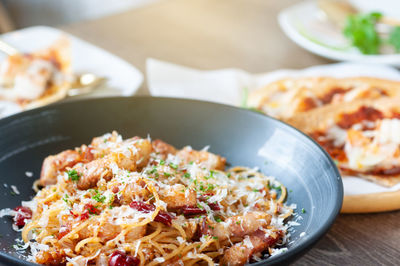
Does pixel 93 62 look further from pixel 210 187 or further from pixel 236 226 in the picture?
pixel 236 226

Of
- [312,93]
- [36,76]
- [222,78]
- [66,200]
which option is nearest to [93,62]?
[36,76]

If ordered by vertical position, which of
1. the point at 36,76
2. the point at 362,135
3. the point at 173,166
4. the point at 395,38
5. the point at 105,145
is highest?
the point at 36,76

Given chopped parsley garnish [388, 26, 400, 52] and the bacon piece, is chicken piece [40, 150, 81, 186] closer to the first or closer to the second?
the bacon piece

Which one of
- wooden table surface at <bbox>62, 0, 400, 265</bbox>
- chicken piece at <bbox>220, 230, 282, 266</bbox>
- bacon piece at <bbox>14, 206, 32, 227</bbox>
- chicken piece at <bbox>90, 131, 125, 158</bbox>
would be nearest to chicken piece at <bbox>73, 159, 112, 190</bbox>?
chicken piece at <bbox>90, 131, 125, 158</bbox>

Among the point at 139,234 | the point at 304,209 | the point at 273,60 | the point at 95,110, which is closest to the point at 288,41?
the point at 273,60

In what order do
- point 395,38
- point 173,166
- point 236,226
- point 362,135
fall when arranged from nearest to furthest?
point 236,226 → point 173,166 → point 362,135 → point 395,38
